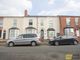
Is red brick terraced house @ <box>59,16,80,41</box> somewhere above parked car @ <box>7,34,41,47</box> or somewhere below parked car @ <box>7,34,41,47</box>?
above

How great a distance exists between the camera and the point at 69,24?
5375 cm

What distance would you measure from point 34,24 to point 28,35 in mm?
21226

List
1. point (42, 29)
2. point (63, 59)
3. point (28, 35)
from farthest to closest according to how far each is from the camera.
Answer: point (42, 29), point (28, 35), point (63, 59)

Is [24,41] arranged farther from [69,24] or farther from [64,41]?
[69,24]

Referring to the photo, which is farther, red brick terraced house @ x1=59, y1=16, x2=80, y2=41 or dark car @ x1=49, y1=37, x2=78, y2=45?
red brick terraced house @ x1=59, y1=16, x2=80, y2=41

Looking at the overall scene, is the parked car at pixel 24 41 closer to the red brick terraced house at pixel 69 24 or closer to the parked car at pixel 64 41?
the parked car at pixel 64 41

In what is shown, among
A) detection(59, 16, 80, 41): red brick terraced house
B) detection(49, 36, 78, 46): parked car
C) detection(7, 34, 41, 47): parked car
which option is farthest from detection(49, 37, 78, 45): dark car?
detection(59, 16, 80, 41): red brick terraced house

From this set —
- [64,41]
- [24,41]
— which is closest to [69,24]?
[64,41]

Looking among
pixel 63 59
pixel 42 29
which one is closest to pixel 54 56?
pixel 63 59

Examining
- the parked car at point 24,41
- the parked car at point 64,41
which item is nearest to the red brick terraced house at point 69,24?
the parked car at point 64,41

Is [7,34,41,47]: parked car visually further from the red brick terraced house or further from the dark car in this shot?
the red brick terraced house

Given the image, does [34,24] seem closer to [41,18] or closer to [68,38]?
[41,18]

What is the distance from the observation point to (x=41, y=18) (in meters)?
53.1

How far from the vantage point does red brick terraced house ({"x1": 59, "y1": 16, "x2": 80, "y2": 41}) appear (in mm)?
52938
